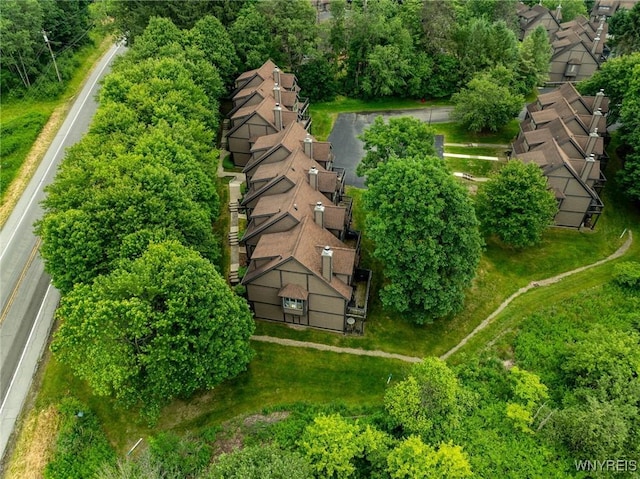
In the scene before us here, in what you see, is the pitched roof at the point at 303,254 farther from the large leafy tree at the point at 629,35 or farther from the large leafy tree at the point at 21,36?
the large leafy tree at the point at 629,35

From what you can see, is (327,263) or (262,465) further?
(327,263)

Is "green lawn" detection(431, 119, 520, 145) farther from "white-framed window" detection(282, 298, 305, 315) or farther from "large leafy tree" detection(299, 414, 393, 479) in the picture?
"large leafy tree" detection(299, 414, 393, 479)

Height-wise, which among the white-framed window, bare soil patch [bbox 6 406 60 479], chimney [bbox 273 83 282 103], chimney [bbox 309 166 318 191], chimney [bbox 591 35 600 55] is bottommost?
A: bare soil patch [bbox 6 406 60 479]

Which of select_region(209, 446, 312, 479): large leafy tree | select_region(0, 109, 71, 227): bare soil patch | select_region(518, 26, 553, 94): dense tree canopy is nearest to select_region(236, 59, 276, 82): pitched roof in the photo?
select_region(0, 109, 71, 227): bare soil patch

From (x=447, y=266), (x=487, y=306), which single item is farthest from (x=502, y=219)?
(x=447, y=266)

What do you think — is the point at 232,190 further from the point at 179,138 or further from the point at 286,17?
the point at 286,17

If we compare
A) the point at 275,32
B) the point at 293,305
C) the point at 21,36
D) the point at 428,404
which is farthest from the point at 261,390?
the point at 21,36

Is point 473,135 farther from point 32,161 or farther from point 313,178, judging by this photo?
point 32,161
